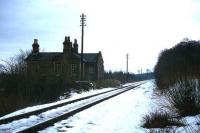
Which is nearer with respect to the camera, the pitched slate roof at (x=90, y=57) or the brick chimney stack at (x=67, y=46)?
the brick chimney stack at (x=67, y=46)

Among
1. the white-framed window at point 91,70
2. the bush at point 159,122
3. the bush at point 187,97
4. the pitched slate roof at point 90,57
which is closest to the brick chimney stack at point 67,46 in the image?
the pitched slate roof at point 90,57

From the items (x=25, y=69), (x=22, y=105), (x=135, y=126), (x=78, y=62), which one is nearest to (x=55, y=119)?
(x=135, y=126)

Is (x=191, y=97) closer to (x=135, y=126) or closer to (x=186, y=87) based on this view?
(x=186, y=87)

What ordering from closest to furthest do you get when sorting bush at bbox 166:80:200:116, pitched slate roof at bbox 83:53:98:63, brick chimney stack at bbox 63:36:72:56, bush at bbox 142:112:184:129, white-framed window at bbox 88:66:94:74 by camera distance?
bush at bbox 142:112:184:129 < bush at bbox 166:80:200:116 < brick chimney stack at bbox 63:36:72:56 < white-framed window at bbox 88:66:94:74 < pitched slate roof at bbox 83:53:98:63

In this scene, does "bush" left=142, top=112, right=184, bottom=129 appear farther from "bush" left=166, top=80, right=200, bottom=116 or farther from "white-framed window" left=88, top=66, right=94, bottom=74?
"white-framed window" left=88, top=66, right=94, bottom=74

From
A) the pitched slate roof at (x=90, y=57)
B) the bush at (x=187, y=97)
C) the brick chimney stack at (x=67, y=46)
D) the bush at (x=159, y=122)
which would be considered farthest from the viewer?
the pitched slate roof at (x=90, y=57)

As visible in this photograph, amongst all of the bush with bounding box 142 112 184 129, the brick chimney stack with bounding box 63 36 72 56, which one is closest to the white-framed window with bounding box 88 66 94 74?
the brick chimney stack with bounding box 63 36 72 56

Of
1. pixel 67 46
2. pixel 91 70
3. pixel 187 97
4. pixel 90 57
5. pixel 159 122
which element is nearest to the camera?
pixel 159 122

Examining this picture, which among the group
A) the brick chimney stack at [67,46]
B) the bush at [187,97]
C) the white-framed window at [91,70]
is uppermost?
the brick chimney stack at [67,46]

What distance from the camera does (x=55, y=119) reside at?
13055mm

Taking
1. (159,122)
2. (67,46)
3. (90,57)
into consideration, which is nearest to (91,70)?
(90,57)

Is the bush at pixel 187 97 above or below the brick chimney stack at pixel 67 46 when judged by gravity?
below

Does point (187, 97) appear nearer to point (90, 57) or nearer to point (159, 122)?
point (159, 122)

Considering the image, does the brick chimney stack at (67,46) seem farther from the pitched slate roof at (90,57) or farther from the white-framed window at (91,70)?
the white-framed window at (91,70)
